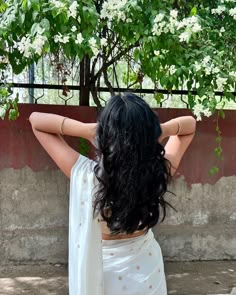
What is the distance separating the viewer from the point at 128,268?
1714 millimetres

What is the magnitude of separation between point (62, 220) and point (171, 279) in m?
1.05

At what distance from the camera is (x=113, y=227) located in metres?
1.66

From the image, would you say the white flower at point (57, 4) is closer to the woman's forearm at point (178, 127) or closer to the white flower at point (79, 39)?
the white flower at point (79, 39)

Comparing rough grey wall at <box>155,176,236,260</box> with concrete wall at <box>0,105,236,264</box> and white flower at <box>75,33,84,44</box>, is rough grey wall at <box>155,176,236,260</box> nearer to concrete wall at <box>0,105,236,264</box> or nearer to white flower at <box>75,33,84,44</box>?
concrete wall at <box>0,105,236,264</box>

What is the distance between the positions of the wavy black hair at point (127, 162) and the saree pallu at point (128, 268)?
0.35ft

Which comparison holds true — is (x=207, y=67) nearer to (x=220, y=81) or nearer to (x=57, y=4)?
(x=220, y=81)

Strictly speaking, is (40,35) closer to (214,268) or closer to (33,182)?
(33,182)

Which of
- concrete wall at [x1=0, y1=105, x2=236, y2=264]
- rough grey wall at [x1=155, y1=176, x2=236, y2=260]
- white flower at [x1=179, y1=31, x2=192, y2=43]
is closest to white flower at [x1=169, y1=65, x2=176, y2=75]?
white flower at [x1=179, y1=31, x2=192, y2=43]

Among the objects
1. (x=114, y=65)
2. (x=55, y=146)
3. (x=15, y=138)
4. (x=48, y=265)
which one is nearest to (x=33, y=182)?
(x=15, y=138)

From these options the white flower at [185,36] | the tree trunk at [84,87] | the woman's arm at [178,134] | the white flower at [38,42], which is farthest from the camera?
the tree trunk at [84,87]

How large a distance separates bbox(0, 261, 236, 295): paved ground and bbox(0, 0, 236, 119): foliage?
146 centimetres

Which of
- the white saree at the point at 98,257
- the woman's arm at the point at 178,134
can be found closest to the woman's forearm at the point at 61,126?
the white saree at the point at 98,257

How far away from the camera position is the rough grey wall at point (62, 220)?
4.23m

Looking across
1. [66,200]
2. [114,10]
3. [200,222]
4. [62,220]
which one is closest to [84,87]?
[66,200]
